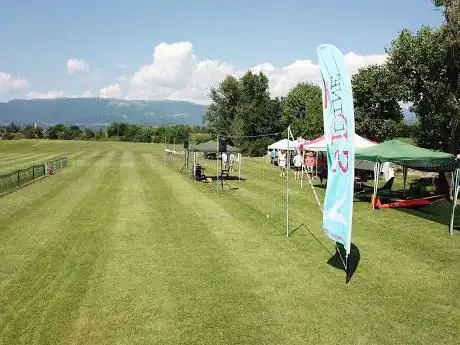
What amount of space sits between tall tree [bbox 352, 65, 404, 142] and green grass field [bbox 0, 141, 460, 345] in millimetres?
20962

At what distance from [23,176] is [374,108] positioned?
97.6 feet

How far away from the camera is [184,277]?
387 inches

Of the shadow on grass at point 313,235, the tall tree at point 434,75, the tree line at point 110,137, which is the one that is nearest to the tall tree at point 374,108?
the tall tree at point 434,75

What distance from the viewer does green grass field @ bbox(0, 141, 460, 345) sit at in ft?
23.9

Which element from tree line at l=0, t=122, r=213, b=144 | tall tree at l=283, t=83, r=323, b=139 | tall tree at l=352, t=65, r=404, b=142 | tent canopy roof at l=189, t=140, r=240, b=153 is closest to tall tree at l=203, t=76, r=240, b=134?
tall tree at l=283, t=83, r=323, b=139

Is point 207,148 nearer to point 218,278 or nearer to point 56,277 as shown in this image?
point 218,278

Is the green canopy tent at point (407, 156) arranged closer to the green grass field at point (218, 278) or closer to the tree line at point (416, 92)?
the green grass field at point (218, 278)

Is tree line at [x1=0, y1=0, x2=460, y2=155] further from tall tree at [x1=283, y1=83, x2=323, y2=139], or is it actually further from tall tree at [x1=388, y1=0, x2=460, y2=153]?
tall tree at [x1=283, y1=83, x2=323, y2=139]

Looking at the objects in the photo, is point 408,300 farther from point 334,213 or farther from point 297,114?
point 297,114

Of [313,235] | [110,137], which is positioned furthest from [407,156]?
[110,137]

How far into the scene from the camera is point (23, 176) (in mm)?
28016

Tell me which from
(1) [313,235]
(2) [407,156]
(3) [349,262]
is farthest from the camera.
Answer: (2) [407,156]

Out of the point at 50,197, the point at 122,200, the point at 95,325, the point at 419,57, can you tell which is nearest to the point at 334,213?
the point at 95,325

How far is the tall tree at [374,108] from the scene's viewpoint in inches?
1447
